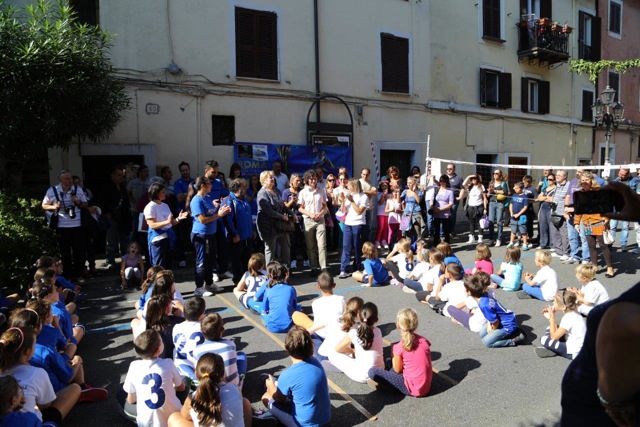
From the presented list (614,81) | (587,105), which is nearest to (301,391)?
(587,105)

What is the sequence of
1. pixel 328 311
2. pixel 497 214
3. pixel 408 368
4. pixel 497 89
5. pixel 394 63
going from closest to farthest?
1. pixel 408 368
2. pixel 328 311
3. pixel 497 214
4. pixel 394 63
5. pixel 497 89

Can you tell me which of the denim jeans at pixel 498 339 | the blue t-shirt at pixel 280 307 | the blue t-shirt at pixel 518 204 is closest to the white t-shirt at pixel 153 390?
the blue t-shirt at pixel 280 307

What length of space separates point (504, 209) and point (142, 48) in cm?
971

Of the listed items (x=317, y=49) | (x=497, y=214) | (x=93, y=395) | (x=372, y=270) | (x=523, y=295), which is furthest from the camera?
(x=317, y=49)

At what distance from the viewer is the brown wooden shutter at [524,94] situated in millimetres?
19406

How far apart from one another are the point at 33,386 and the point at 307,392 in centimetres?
212

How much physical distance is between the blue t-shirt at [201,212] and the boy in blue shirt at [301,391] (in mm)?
4161

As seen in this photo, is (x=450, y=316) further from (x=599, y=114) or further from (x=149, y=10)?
(x=599, y=114)

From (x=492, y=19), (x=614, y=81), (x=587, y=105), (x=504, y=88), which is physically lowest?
(x=587, y=105)

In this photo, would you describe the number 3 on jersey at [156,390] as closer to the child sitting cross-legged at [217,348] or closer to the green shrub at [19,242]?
the child sitting cross-legged at [217,348]

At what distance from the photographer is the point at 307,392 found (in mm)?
3871

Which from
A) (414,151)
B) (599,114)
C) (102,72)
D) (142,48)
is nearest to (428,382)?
(102,72)

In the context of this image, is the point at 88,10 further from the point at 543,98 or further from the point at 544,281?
the point at 543,98

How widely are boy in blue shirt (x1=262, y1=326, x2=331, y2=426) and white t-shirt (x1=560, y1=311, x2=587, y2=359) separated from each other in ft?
9.71
